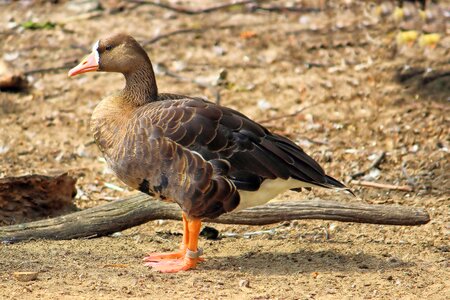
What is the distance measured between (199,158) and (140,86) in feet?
3.18

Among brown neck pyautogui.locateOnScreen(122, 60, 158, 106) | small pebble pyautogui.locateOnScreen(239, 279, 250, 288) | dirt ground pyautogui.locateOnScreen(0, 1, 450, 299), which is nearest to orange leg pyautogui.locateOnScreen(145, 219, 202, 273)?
dirt ground pyautogui.locateOnScreen(0, 1, 450, 299)

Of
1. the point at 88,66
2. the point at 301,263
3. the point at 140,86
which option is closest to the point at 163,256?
the point at 301,263

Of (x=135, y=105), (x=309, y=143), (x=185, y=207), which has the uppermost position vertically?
(x=135, y=105)

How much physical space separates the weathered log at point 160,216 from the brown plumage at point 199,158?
37 centimetres

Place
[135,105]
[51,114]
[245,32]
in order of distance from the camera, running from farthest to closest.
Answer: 1. [245,32]
2. [51,114]
3. [135,105]

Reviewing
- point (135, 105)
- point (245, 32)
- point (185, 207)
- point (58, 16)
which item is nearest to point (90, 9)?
point (58, 16)

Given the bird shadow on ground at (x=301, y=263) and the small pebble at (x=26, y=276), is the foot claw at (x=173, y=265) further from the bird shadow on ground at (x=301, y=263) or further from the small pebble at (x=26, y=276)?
the small pebble at (x=26, y=276)

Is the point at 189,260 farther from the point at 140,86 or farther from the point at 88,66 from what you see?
the point at 88,66

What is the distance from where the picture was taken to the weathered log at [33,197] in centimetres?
700

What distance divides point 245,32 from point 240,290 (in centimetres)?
678

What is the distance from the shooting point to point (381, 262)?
6051 millimetres

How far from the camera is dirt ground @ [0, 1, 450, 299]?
221 inches

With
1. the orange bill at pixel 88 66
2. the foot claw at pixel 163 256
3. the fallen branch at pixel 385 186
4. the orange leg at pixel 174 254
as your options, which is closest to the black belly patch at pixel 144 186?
the orange leg at pixel 174 254

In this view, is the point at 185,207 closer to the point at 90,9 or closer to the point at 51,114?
the point at 51,114
